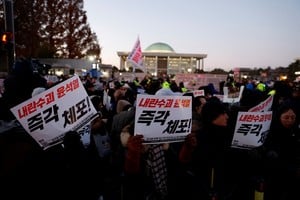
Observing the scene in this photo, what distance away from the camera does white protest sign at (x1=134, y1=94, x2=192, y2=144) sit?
11.0 ft

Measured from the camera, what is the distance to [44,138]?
310 centimetres

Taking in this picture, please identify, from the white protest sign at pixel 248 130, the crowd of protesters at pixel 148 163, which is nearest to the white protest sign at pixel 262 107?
the crowd of protesters at pixel 148 163

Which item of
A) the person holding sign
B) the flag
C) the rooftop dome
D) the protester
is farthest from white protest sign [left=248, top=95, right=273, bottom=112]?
the rooftop dome

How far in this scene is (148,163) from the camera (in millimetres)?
3574

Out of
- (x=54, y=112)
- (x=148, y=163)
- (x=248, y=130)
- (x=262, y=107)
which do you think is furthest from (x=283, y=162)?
(x=54, y=112)

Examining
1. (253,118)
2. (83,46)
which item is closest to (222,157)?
(253,118)

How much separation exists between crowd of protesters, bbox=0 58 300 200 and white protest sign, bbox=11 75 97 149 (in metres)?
0.10

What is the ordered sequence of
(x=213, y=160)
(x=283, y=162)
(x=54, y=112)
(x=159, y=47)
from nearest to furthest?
(x=54, y=112) < (x=213, y=160) < (x=283, y=162) < (x=159, y=47)

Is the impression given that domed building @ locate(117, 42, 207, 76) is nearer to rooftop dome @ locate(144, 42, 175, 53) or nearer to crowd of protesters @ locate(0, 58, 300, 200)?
rooftop dome @ locate(144, 42, 175, 53)

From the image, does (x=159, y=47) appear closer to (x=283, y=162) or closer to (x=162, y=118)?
(x=283, y=162)

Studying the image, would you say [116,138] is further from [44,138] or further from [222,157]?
[44,138]

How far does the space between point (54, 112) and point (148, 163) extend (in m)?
1.05

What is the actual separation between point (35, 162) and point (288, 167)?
3.13 meters

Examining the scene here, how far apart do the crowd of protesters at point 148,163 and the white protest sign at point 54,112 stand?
0.31ft
